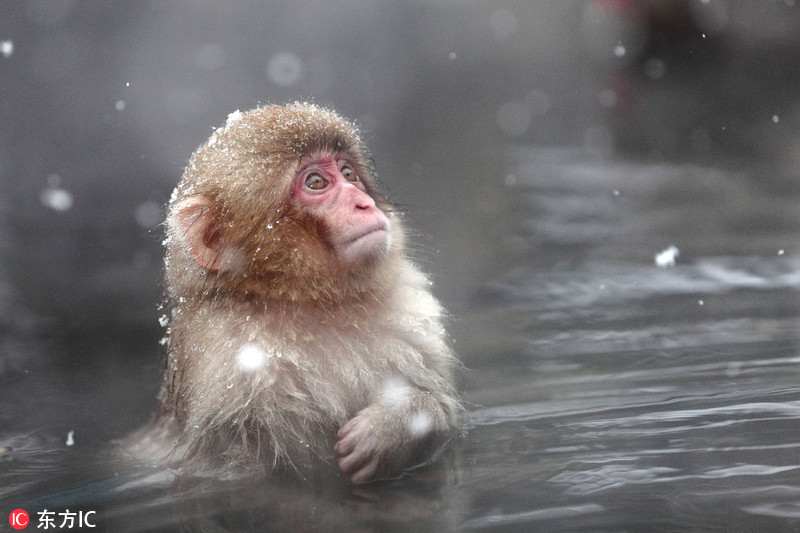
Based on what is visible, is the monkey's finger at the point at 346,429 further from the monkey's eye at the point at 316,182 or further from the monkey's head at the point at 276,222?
the monkey's eye at the point at 316,182

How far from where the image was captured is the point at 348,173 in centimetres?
321

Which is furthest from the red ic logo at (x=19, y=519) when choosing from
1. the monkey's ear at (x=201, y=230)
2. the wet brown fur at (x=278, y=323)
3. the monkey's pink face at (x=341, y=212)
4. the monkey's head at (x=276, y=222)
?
the monkey's pink face at (x=341, y=212)

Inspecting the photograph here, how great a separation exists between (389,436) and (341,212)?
70 cm

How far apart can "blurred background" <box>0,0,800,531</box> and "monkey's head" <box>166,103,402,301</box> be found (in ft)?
1.66

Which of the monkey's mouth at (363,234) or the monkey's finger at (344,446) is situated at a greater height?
the monkey's mouth at (363,234)

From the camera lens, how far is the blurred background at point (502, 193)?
370cm

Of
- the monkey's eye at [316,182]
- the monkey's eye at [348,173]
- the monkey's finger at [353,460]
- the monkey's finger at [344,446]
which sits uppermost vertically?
the monkey's eye at [348,173]

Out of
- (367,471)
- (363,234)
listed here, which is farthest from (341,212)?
(367,471)

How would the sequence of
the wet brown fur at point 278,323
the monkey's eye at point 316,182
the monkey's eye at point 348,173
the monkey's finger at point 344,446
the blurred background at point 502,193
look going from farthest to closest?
the blurred background at point 502,193 < the monkey's eye at point 348,173 < the monkey's eye at point 316,182 < the wet brown fur at point 278,323 < the monkey's finger at point 344,446

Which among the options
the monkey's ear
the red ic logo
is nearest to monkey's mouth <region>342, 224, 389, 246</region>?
the monkey's ear

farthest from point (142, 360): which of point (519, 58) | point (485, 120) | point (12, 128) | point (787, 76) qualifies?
point (787, 76)

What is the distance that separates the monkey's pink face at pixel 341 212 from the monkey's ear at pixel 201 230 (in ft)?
0.90

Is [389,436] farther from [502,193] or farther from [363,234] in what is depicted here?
[502,193]

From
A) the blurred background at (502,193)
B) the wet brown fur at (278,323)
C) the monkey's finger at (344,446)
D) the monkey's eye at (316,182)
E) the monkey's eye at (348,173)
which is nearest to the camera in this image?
the monkey's finger at (344,446)
